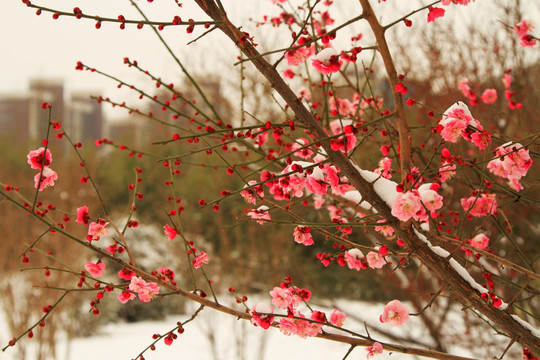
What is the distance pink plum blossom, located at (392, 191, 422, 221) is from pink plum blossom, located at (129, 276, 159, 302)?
98cm

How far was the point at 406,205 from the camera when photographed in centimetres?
162

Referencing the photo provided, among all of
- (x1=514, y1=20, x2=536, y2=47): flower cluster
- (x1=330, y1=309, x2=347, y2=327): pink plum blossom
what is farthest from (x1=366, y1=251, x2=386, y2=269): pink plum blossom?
(x1=514, y1=20, x2=536, y2=47): flower cluster

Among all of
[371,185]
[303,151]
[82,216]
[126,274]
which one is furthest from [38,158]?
[371,185]

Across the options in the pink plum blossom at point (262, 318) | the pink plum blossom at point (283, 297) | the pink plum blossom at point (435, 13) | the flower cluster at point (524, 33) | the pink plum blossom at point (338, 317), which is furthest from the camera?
the flower cluster at point (524, 33)

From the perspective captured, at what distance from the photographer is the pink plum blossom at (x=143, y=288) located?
199cm

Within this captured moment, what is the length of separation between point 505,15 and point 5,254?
7.81 meters

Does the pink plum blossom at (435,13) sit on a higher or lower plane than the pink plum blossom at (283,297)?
higher

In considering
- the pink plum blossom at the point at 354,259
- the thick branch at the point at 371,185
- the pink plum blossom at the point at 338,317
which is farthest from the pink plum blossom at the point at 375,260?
the thick branch at the point at 371,185

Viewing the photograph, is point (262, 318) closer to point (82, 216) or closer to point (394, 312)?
point (394, 312)

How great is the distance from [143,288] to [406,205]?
1.05m

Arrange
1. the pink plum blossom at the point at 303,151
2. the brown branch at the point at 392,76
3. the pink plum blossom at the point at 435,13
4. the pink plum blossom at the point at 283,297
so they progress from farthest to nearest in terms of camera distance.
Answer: the pink plum blossom at the point at 283,297
the pink plum blossom at the point at 435,13
the brown branch at the point at 392,76
the pink plum blossom at the point at 303,151

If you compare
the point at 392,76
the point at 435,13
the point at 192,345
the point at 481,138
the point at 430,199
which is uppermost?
the point at 192,345

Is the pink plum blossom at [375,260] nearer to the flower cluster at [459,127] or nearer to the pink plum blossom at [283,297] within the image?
the pink plum blossom at [283,297]

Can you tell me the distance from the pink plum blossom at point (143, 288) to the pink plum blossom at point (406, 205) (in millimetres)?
979
